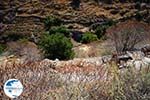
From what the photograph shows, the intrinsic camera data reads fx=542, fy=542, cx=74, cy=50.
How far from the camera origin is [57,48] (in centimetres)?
3262

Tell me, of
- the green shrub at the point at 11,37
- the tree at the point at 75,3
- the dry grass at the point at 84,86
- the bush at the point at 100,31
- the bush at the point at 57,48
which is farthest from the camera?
the tree at the point at 75,3

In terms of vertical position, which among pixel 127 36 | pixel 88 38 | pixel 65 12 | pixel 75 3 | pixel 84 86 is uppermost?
pixel 84 86

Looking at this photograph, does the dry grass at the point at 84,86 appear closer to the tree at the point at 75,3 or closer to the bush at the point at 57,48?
the bush at the point at 57,48

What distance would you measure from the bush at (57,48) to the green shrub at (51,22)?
14.8 metres

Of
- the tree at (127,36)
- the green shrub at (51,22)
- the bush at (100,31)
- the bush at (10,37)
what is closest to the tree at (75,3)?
the green shrub at (51,22)

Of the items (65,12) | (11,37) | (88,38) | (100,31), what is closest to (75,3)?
(65,12)

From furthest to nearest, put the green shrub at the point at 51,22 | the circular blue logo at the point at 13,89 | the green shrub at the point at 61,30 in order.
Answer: the green shrub at the point at 51,22
the green shrub at the point at 61,30
the circular blue logo at the point at 13,89

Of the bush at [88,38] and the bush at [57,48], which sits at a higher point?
the bush at [57,48]

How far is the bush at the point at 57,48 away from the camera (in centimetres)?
3155

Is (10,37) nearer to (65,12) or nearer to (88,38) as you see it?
(65,12)

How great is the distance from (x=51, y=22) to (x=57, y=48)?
17.5 metres

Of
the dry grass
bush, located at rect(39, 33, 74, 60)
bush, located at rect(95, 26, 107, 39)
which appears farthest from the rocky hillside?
the dry grass

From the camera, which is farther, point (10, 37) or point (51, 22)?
point (51, 22)

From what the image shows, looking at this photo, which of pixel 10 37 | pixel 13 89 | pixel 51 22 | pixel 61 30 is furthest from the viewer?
pixel 51 22
